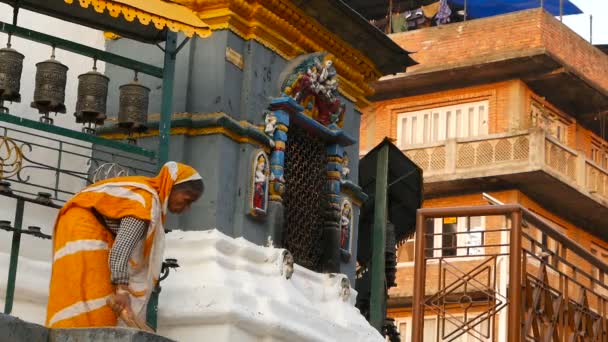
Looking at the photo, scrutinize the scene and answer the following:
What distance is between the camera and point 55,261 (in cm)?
1088

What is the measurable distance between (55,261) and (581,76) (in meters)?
21.4

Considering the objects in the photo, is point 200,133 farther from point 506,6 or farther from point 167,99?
point 506,6

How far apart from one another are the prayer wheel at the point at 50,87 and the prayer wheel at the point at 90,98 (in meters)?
0.20

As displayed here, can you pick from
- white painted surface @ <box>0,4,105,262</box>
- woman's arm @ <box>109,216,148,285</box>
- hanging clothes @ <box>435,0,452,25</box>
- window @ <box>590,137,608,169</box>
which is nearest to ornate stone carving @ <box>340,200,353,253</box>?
white painted surface @ <box>0,4,105,262</box>

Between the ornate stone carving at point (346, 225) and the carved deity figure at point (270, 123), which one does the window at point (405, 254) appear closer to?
the ornate stone carving at point (346, 225)

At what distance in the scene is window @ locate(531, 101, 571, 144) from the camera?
31.5m

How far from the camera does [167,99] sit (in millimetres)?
12641

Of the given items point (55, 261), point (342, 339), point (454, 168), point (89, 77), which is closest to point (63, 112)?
point (89, 77)

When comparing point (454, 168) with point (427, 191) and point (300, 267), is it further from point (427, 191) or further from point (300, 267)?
point (300, 267)

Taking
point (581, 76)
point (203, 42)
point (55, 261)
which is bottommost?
point (55, 261)

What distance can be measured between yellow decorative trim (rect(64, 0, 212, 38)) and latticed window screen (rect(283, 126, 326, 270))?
91.4 inches

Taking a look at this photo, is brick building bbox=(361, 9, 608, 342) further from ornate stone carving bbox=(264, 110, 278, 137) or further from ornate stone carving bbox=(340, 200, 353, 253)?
ornate stone carving bbox=(264, 110, 278, 137)

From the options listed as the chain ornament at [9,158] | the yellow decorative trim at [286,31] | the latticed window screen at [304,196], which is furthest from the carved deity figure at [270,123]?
the chain ornament at [9,158]

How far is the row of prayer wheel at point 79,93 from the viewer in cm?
1216
